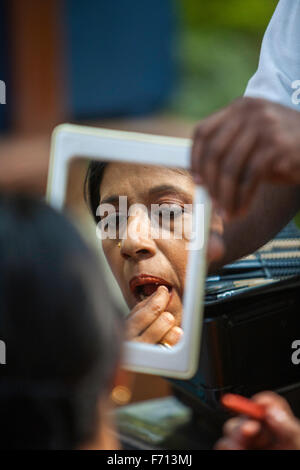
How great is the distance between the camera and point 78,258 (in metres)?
0.59

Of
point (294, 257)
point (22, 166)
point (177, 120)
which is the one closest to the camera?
point (294, 257)

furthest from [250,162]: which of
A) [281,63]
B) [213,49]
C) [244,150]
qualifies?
[213,49]

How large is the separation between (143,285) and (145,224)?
0.09 meters

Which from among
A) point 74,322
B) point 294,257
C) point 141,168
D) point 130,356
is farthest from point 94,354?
point 294,257

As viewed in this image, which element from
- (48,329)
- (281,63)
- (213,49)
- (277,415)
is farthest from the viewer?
(213,49)

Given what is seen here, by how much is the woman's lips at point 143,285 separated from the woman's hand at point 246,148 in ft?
0.82

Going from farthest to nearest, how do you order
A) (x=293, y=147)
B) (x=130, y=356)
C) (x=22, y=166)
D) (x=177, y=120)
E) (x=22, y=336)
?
1. (x=177, y=120)
2. (x=22, y=166)
3. (x=130, y=356)
4. (x=293, y=147)
5. (x=22, y=336)

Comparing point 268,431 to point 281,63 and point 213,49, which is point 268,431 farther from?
point 213,49

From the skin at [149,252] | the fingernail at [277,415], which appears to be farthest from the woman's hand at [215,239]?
the fingernail at [277,415]

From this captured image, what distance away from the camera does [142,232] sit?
0.95m

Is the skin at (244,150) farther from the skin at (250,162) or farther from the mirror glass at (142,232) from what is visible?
the mirror glass at (142,232)

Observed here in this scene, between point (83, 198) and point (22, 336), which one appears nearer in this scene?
point (22, 336)

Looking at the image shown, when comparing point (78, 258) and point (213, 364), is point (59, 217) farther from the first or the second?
point (213, 364)

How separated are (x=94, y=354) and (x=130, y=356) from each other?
10.0 inches
